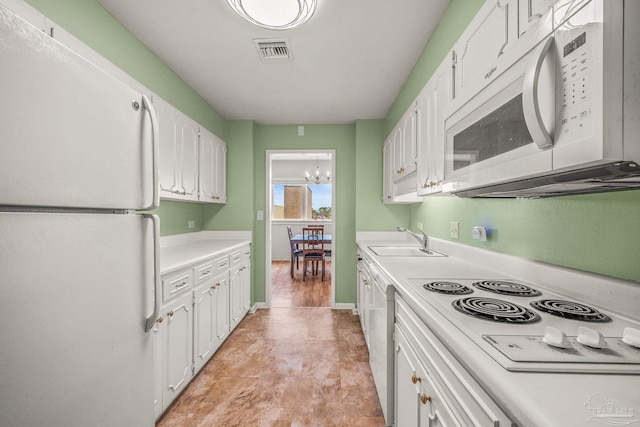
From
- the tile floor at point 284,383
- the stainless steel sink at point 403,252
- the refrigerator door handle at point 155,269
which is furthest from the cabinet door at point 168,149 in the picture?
the stainless steel sink at point 403,252

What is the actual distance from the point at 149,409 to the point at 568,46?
165 cm

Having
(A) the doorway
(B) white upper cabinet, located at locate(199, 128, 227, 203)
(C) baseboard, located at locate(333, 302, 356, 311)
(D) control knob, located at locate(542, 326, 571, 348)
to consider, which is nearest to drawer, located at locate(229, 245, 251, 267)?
(B) white upper cabinet, located at locate(199, 128, 227, 203)

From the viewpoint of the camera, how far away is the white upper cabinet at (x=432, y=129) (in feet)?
4.93

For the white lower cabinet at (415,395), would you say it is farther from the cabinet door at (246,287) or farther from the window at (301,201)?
the window at (301,201)

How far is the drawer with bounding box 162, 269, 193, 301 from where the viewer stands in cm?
164

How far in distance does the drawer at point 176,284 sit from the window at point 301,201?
18.3 feet

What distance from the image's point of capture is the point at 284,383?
203cm

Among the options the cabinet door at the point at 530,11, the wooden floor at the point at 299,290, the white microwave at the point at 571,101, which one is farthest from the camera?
the wooden floor at the point at 299,290

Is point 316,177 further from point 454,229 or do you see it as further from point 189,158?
point 454,229

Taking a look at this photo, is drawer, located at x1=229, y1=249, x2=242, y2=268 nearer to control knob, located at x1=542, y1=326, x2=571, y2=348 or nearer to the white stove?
the white stove

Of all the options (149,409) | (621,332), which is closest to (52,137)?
(149,409)

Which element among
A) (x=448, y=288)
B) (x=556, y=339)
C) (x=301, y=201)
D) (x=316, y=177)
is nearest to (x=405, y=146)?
(x=448, y=288)

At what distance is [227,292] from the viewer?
2.67 m

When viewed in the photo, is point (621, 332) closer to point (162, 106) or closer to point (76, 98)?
point (76, 98)
